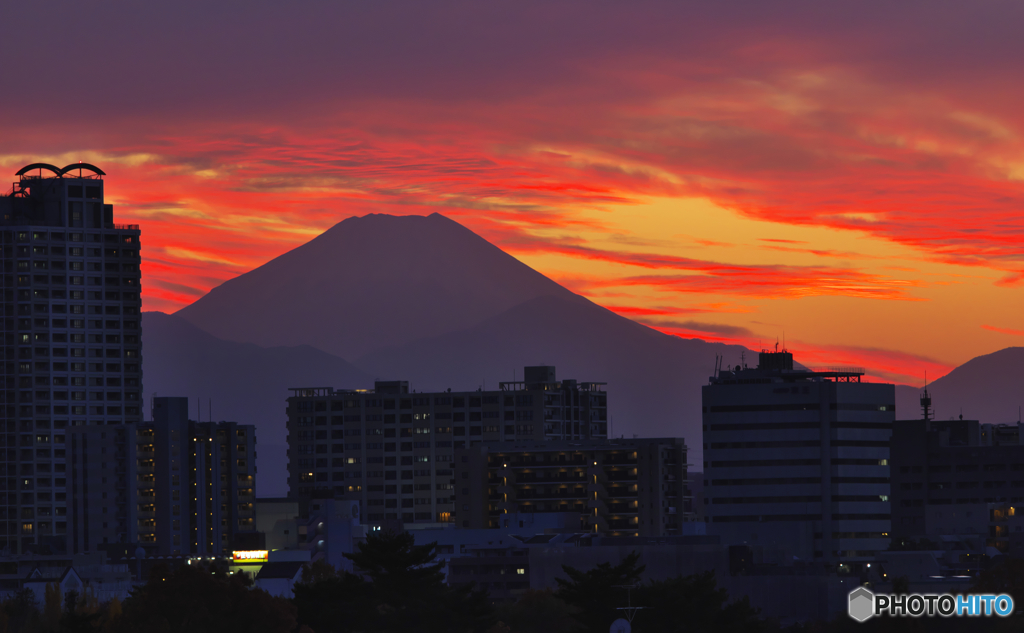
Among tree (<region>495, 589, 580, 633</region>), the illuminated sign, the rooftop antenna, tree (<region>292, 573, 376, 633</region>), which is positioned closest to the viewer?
the rooftop antenna

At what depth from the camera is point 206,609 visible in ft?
315

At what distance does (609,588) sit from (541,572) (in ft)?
229

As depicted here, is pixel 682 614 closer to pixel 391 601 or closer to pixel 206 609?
pixel 391 601

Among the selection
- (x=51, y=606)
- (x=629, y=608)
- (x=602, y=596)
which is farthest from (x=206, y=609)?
(x=51, y=606)

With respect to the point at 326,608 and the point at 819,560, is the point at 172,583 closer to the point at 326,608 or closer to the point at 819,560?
the point at 326,608

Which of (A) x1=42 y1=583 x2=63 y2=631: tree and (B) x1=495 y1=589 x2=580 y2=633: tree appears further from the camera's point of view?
(B) x1=495 y1=589 x2=580 y2=633: tree

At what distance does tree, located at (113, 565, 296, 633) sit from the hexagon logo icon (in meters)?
43.9

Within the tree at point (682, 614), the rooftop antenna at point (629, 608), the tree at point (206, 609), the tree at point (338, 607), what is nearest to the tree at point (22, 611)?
the tree at point (338, 607)

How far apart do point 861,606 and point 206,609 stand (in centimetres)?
5360

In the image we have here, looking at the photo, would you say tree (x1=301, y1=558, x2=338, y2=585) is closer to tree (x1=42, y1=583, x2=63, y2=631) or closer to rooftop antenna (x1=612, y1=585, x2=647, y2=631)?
tree (x1=42, y1=583, x2=63, y2=631)

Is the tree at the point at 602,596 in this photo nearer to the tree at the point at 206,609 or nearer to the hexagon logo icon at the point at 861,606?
the tree at the point at 206,609

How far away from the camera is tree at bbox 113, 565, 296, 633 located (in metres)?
95.6

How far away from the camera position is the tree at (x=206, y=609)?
95.6 m

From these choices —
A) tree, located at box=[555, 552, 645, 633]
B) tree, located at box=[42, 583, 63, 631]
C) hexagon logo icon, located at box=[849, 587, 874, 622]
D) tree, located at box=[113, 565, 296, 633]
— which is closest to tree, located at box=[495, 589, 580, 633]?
hexagon logo icon, located at box=[849, 587, 874, 622]
